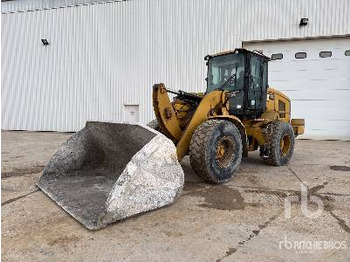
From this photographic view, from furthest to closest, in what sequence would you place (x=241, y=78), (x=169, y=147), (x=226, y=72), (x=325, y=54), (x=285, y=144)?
(x=325, y=54) → (x=285, y=144) → (x=226, y=72) → (x=241, y=78) → (x=169, y=147)

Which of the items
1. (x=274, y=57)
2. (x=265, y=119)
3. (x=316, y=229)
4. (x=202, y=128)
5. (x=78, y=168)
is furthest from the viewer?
(x=274, y=57)

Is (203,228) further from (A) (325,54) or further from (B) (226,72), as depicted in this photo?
(A) (325,54)

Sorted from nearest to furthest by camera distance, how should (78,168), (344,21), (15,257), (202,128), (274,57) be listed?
(15,257)
(202,128)
(78,168)
(344,21)
(274,57)

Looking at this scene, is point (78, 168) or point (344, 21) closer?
point (78, 168)

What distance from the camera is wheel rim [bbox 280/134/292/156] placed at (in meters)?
7.07

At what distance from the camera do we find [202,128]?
4.83m

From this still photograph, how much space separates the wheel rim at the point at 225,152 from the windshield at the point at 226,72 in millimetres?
1441

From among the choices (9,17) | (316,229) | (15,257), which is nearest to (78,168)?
(15,257)

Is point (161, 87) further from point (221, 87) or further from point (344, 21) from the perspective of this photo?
point (344, 21)

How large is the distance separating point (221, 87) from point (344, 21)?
24.9ft

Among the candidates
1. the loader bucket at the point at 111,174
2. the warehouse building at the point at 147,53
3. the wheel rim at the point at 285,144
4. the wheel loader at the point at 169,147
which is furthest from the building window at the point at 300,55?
the loader bucket at the point at 111,174

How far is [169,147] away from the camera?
12.8 ft

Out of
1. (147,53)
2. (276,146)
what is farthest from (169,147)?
(147,53)

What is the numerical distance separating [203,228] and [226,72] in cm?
377
